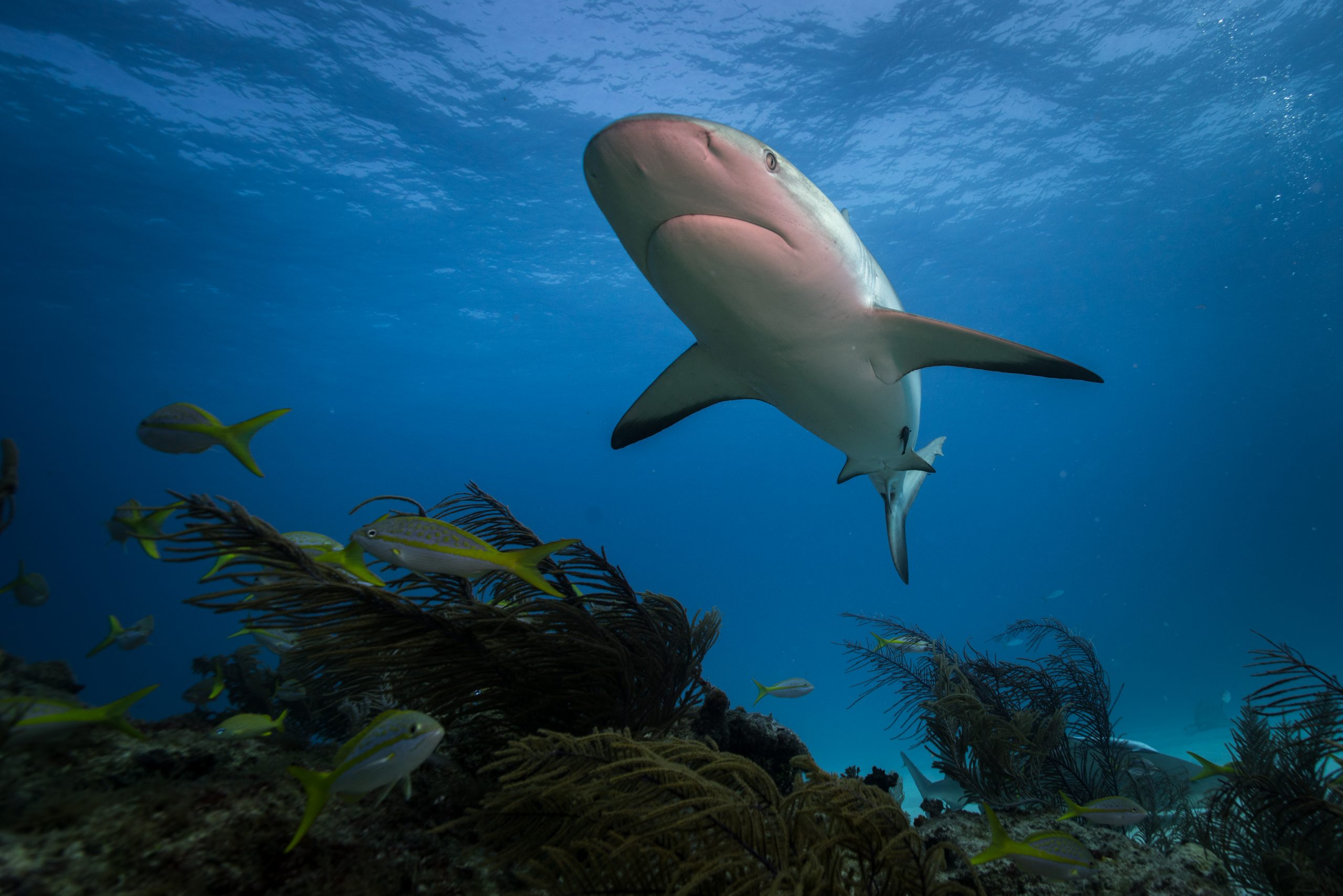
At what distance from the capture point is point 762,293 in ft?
9.86

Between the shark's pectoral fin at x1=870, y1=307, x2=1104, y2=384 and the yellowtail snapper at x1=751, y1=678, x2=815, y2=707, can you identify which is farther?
the yellowtail snapper at x1=751, y1=678, x2=815, y2=707

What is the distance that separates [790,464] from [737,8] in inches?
2855

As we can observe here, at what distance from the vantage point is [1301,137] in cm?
2455

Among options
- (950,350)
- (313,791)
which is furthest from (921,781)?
(313,791)

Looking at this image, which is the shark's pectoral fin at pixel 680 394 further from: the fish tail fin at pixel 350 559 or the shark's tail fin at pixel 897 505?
the fish tail fin at pixel 350 559

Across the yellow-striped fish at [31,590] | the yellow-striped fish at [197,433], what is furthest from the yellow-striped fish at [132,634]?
the yellow-striped fish at [197,433]

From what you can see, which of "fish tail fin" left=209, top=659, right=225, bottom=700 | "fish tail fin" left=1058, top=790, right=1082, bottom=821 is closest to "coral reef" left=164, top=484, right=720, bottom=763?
"fish tail fin" left=1058, top=790, right=1082, bottom=821

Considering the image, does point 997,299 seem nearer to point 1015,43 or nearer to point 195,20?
point 1015,43

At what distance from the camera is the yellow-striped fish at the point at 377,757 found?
145 centimetres

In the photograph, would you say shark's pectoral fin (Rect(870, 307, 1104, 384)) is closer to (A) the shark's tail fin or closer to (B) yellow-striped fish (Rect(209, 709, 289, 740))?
(A) the shark's tail fin

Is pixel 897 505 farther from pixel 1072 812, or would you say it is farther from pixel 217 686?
pixel 217 686

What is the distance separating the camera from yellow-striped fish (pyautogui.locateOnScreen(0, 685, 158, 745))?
1.73 metres

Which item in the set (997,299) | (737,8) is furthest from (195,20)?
(997,299)

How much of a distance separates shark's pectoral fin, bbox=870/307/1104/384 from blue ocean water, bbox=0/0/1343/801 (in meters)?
18.4
